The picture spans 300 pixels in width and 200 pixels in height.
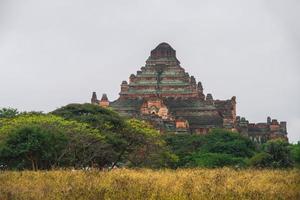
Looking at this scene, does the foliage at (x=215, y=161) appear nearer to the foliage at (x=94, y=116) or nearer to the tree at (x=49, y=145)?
the foliage at (x=94, y=116)

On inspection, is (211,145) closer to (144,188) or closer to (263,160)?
(263,160)

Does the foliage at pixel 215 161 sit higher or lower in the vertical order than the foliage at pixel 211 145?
lower

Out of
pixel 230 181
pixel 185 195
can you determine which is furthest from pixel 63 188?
pixel 230 181

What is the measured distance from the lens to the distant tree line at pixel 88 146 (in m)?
28.0

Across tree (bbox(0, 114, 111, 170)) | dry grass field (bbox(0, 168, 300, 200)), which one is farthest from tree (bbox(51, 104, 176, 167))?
dry grass field (bbox(0, 168, 300, 200))

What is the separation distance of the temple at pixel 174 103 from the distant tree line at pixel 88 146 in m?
14.7

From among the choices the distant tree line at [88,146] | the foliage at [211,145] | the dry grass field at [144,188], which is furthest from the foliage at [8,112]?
the dry grass field at [144,188]

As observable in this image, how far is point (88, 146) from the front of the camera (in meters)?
31.2

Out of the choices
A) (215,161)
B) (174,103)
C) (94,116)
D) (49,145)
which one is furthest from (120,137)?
(174,103)

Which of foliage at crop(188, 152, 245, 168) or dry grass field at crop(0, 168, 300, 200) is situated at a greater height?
foliage at crop(188, 152, 245, 168)

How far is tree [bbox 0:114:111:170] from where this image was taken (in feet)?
90.8

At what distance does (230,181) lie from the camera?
15.3 m

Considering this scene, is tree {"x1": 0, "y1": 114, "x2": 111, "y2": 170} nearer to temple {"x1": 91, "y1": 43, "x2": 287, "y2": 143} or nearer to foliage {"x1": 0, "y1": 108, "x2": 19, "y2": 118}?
foliage {"x1": 0, "y1": 108, "x2": 19, "y2": 118}

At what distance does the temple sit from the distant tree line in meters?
14.7
